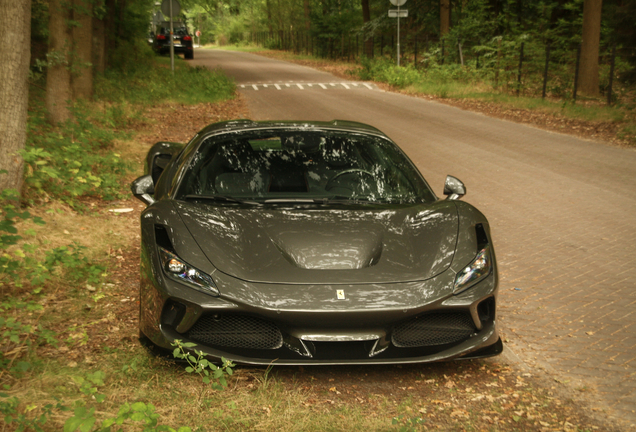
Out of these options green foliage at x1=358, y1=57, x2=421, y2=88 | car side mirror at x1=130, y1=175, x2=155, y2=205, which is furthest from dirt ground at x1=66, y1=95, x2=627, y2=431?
green foliage at x1=358, y1=57, x2=421, y2=88

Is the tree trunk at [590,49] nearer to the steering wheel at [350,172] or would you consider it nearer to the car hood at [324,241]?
the steering wheel at [350,172]

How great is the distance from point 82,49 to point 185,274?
1148 cm

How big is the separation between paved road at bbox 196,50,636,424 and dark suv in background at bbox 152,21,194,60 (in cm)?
2671

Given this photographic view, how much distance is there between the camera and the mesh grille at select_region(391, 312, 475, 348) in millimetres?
3531

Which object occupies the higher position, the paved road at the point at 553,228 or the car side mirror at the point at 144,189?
the car side mirror at the point at 144,189

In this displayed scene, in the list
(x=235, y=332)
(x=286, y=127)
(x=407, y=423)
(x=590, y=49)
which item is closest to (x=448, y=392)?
(x=407, y=423)

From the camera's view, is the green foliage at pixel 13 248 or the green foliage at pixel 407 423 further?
the green foliage at pixel 13 248

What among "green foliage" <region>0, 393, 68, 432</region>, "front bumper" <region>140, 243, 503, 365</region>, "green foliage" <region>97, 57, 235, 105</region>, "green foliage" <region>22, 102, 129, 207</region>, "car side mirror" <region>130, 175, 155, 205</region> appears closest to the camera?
"green foliage" <region>0, 393, 68, 432</region>

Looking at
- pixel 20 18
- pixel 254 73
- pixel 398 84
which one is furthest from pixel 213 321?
pixel 254 73

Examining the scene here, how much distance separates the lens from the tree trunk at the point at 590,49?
1895cm

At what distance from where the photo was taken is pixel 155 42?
42.0 meters

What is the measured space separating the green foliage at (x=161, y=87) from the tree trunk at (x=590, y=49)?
1089cm

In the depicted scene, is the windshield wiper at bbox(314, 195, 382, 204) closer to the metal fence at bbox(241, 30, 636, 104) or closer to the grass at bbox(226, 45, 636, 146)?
the grass at bbox(226, 45, 636, 146)

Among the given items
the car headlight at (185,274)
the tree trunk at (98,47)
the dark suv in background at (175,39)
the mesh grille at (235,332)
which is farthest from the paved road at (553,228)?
the dark suv in background at (175,39)
